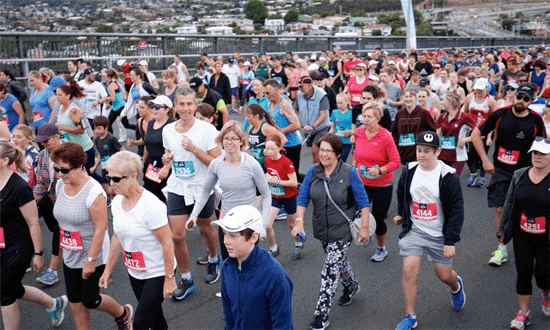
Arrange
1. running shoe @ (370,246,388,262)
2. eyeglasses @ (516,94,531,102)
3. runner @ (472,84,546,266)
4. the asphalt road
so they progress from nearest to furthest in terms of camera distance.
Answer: the asphalt road
eyeglasses @ (516,94,531,102)
runner @ (472,84,546,266)
running shoe @ (370,246,388,262)

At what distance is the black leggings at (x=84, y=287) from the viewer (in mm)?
3953

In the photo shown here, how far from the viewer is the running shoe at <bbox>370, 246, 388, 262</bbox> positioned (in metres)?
5.90

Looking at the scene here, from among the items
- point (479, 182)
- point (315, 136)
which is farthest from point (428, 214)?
point (479, 182)

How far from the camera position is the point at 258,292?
2.73m

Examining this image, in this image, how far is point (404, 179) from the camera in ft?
14.7

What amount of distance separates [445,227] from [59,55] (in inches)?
517

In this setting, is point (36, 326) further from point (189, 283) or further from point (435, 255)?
point (435, 255)

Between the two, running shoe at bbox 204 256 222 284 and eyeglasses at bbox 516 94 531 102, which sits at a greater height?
eyeglasses at bbox 516 94 531 102

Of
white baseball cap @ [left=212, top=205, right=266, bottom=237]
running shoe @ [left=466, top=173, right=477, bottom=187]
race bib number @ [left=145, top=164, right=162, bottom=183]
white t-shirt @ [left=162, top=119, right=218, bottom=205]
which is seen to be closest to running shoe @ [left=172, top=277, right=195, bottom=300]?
white t-shirt @ [left=162, top=119, right=218, bottom=205]

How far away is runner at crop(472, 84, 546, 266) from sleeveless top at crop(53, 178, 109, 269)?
4.37m

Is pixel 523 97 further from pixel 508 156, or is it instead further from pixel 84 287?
pixel 84 287

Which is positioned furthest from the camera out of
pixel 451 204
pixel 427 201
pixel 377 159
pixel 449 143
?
pixel 449 143

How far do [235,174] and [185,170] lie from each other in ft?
2.45

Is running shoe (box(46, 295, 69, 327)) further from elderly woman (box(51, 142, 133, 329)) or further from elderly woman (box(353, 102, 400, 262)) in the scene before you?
elderly woman (box(353, 102, 400, 262))
